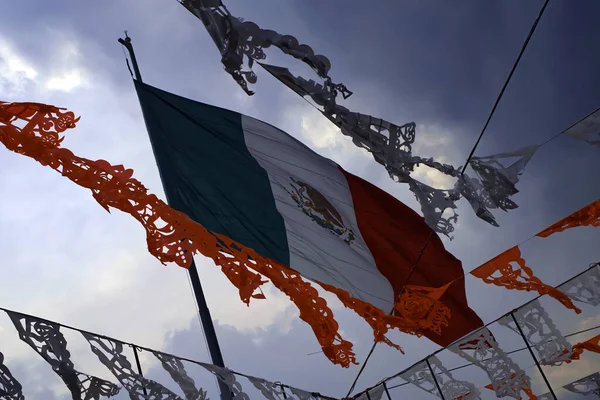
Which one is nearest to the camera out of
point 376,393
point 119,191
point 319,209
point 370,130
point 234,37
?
point 234,37

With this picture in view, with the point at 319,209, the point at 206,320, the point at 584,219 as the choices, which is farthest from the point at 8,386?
the point at 584,219

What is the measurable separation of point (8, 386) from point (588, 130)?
3957 mm

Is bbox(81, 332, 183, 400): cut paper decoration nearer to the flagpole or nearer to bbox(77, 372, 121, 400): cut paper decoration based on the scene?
bbox(77, 372, 121, 400): cut paper decoration

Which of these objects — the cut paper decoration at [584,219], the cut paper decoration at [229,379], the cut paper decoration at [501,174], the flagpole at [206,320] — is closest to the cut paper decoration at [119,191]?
the cut paper decoration at [229,379]

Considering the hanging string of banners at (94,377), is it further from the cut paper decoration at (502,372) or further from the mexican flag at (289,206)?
the cut paper decoration at (502,372)

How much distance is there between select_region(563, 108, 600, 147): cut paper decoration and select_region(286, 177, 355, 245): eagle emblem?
3.53m

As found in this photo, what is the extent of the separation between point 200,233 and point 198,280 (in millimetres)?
2013

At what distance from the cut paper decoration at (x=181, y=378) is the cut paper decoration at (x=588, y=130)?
124 inches

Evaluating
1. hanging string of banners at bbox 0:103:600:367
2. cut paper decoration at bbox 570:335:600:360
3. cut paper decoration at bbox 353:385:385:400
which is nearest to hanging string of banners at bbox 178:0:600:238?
hanging string of banners at bbox 0:103:600:367

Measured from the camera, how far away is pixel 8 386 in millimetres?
3295

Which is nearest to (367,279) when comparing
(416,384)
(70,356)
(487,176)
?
(416,384)

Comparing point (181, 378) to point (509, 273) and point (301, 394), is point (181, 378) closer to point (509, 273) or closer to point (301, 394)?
point (301, 394)

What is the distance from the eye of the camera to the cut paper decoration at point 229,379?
4.55 m

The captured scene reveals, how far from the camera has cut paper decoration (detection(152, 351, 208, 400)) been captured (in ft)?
13.9
